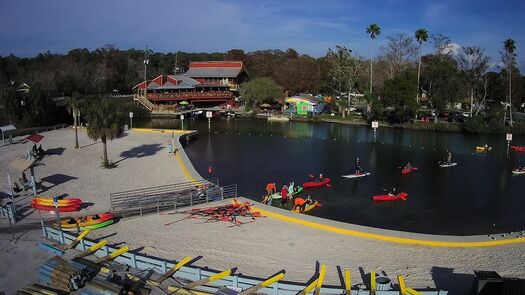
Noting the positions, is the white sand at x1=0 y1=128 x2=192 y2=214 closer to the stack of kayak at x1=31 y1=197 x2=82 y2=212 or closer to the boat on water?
the stack of kayak at x1=31 y1=197 x2=82 y2=212

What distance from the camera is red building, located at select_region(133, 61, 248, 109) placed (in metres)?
88.6

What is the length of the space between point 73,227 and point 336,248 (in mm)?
13457

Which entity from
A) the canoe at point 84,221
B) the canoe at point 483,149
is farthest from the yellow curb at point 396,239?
the canoe at point 483,149

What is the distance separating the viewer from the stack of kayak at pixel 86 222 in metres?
21.3

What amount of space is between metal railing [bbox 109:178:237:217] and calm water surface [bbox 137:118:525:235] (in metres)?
5.21

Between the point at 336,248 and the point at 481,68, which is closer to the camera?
the point at 336,248

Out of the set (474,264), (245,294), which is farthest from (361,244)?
(245,294)

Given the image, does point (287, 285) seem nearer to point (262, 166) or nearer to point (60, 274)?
point (60, 274)

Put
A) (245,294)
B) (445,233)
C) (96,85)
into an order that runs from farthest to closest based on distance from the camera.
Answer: (96,85)
(445,233)
(245,294)

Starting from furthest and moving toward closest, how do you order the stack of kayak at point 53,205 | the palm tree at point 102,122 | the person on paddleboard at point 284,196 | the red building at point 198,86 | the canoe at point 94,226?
1. the red building at point 198,86
2. the palm tree at point 102,122
3. the person on paddleboard at point 284,196
4. the stack of kayak at point 53,205
5. the canoe at point 94,226

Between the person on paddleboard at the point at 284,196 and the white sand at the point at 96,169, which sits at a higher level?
the white sand at the point at 96,169

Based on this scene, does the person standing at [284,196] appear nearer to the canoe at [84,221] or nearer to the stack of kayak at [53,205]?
the canoe at [84,221]

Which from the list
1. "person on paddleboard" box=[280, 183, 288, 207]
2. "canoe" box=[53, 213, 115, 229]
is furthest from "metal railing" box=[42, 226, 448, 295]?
"person on paddleboard" box=[280, 183, 288, 207]

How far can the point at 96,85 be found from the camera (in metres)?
91.7
